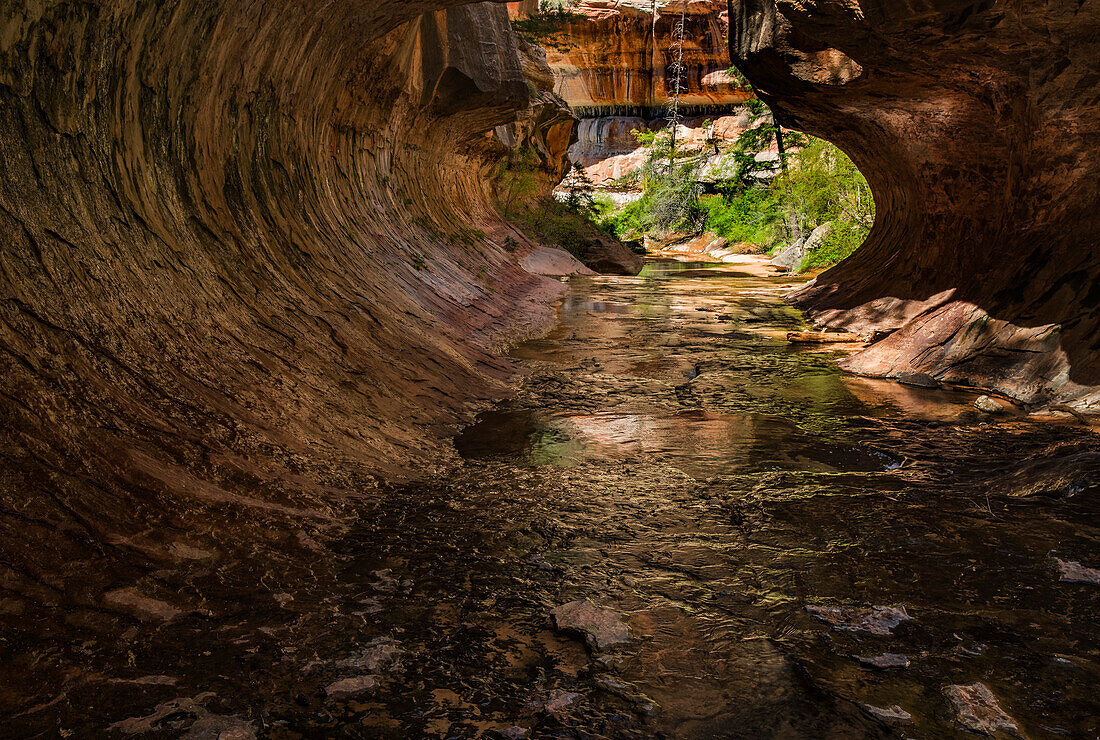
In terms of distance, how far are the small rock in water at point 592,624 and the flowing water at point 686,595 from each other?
0.04 m

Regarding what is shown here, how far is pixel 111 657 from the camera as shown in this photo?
89.8 inches

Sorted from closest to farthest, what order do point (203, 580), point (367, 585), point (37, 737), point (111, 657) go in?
point (37, 737) → point (111, 657) → point (203, 580) → point (367, 585)

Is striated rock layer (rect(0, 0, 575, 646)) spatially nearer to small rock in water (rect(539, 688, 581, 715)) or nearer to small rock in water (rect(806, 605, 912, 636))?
small rock in water (rect(539, 688, 581, 715))

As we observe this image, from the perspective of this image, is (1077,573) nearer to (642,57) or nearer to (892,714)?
(892,714)

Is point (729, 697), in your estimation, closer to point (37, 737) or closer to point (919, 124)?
point (37, 737)

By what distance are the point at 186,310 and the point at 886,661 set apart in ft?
12.8

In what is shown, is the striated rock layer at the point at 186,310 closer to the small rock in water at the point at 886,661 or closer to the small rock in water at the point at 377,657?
the small rock in water at the point at 377,657

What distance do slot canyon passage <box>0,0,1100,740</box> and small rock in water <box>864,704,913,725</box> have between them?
1.0 inches

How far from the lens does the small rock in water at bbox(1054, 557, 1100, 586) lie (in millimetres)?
3089

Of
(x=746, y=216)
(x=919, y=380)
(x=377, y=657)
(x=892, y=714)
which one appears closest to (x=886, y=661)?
(x=892, y=714)

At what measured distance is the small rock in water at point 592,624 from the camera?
8.71 ft

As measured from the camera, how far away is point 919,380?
24.1ft

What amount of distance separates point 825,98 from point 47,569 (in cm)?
958

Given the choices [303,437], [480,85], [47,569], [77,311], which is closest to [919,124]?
[480,85]
